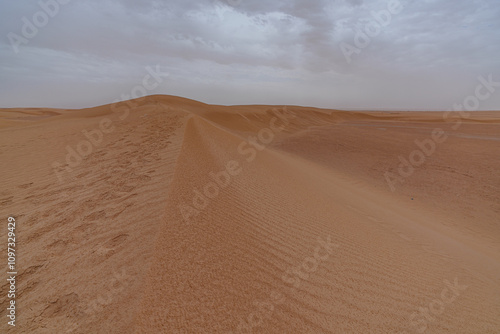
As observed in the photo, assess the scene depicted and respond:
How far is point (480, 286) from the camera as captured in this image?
125 inches

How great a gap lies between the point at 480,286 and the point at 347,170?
24.4 ft

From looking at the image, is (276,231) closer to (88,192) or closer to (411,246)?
(411,246)

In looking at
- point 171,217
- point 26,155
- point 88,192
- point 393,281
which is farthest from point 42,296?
point 26,155

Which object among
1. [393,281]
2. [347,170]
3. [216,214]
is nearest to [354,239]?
[393,281]

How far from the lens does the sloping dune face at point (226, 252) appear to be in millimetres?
1897

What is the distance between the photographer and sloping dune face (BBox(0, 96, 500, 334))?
6.23ft

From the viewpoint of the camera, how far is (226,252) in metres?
2.54

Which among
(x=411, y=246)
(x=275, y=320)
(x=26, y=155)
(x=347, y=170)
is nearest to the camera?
(x=275, y=320)

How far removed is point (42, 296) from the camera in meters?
1.98

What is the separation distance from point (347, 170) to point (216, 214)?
28.1ft

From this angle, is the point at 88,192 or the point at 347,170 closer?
the point at 88,192

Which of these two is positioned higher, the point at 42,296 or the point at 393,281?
the point at 42,296

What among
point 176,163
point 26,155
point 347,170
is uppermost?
point 176,163

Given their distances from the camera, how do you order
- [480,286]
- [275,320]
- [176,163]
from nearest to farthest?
[275,320] → [480,286] → [176,163]
